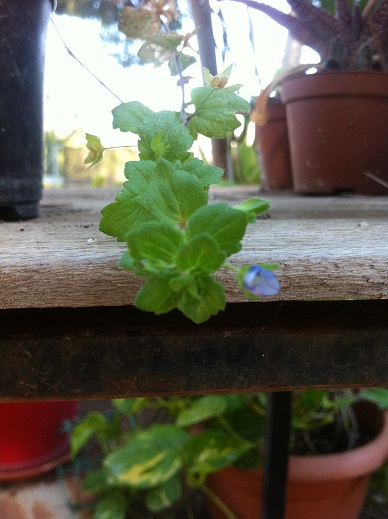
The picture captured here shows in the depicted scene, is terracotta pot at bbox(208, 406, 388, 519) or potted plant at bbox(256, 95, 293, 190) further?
potted plant at bbox(256, 95, 293, 190)

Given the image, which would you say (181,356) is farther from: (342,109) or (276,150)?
(276,150)

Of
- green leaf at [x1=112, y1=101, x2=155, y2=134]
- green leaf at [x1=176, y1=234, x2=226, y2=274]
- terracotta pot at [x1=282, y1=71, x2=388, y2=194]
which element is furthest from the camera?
terracotta pot at [x1=282, y1=71, x2=388, y2=194]

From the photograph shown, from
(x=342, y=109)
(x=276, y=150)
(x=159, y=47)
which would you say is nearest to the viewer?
(x=159, y=47)

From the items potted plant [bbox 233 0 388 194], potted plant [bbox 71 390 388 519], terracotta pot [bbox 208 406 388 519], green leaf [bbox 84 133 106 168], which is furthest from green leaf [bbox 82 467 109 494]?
green leaf [bbox 84 133 106 168]

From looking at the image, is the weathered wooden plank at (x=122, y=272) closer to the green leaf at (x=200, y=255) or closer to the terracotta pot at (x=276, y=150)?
the green leaf at (x=200, y=255)

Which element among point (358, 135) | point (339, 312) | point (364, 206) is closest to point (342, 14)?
point (358, 135)

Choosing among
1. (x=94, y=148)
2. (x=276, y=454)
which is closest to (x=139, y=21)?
(x=94, y=148)

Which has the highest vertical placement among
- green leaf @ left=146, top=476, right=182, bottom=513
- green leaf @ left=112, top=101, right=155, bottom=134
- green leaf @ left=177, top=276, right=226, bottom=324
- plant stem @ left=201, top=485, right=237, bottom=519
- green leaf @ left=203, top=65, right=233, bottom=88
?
green leaf @ left=203, top=65, right=233, bottom=88

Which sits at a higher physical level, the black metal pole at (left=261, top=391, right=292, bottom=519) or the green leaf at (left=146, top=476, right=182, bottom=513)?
the black metal pole at (left=261, top=391, right=292, bottom=519)

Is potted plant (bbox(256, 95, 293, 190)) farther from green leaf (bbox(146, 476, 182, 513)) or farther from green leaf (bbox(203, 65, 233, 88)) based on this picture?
green leaf (bbox(203, 65, 233, 88))
